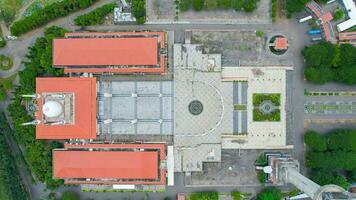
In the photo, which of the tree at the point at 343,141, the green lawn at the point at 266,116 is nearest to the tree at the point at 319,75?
the green lawn at the point at 266,116

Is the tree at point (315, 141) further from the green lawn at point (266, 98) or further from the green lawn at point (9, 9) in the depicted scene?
the green lawn at point (9, 9)

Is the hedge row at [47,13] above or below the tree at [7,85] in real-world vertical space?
above

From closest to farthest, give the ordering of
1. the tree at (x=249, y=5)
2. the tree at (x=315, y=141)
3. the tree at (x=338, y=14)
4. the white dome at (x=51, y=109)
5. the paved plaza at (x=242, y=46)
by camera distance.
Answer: the white dome at (x=51, y=109)
the tree at (x=315, y=141)
the tree at (x=249, y=5)
the tree at (x=338, y=14)
the paved plaza at (x=242, y=46)

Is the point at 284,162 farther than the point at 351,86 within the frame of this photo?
No

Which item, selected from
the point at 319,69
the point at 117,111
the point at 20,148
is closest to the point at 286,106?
the point at 319,69

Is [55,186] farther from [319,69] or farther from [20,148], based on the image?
[319,69]

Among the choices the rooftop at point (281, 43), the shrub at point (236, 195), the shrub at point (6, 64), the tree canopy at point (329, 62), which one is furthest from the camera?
the shrub at point (6, 64)
